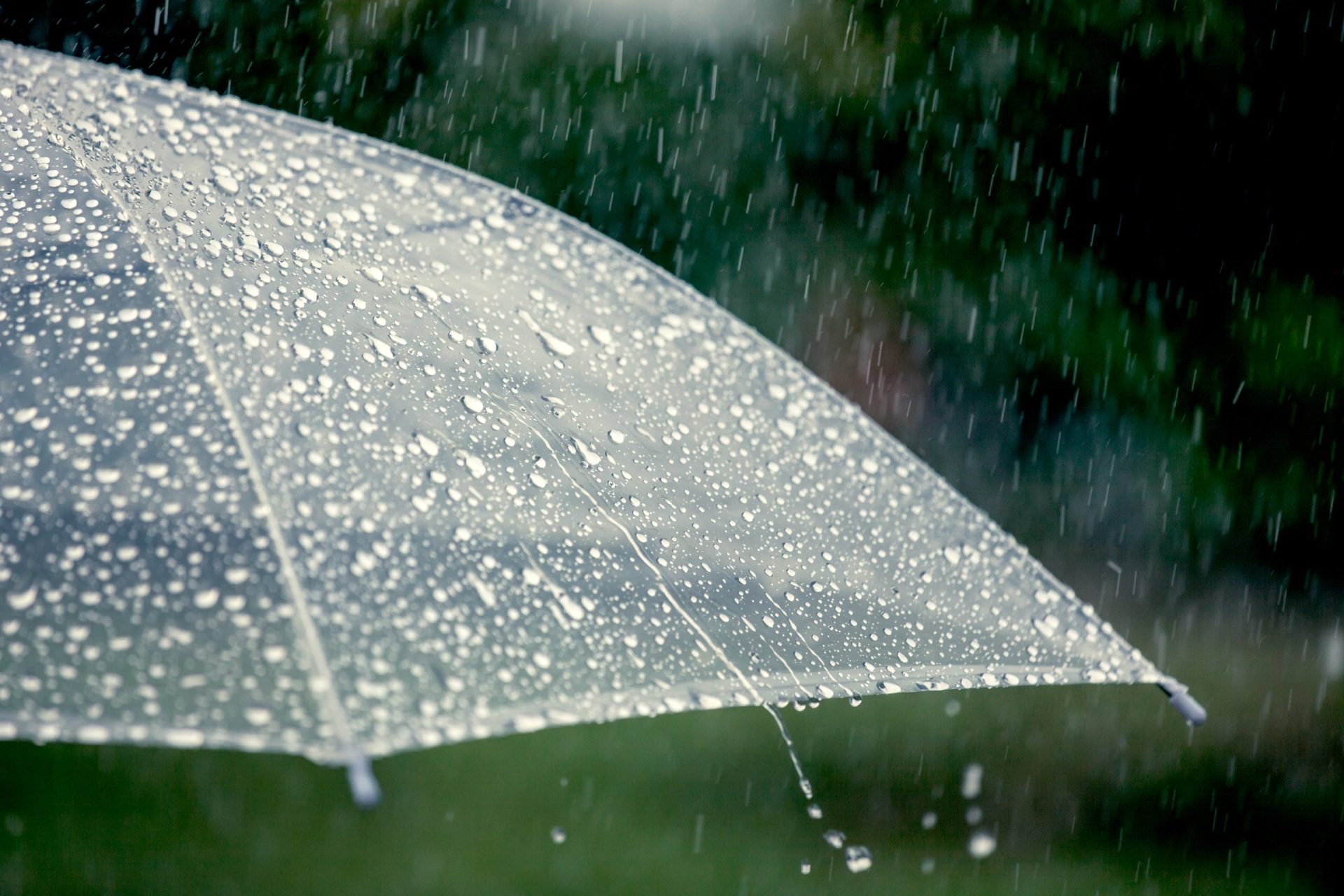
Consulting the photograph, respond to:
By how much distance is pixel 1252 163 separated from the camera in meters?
5.21

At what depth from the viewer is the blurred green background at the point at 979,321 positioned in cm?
408

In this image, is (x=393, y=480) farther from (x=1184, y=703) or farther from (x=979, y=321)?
(x=979, y=321)

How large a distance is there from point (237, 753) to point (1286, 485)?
485 centimetres

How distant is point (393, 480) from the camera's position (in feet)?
4.13

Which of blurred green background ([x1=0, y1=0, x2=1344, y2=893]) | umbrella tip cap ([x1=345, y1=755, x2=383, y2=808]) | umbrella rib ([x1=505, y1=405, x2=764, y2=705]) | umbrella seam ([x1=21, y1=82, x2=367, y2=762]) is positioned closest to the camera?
umbrella tip cap ([x1=345, y1=755, x2=383, y2=808])

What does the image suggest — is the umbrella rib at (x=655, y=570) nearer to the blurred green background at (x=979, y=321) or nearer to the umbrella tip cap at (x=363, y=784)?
the umbrella tip cap at (x=363, y=784)

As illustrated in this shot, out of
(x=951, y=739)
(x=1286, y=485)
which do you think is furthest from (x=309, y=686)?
(x=1286, y=485)

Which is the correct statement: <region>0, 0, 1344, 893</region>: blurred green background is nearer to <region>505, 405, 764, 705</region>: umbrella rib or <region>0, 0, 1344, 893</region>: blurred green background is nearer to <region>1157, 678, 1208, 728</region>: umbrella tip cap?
<region>1157, 678, 1208, 728</region>: umbrella tip cap

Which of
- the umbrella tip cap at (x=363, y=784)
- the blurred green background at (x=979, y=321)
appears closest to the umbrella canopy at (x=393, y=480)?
the umbrella tip cap at (x=363, y=784)

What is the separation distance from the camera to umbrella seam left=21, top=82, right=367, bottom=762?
96 cm

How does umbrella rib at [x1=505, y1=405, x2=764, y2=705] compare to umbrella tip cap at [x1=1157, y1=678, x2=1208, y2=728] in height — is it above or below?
above

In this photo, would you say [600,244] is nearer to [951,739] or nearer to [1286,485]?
[951,739]

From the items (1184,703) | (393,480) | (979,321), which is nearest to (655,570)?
(393,480)

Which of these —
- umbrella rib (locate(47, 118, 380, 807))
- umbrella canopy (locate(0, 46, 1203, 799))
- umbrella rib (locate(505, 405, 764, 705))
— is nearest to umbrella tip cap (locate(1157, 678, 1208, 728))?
umbrella canopy (locate(0, 46, 1203, 799))
